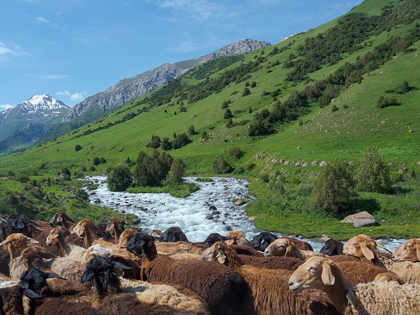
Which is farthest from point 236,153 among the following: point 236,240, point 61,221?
point 236,240

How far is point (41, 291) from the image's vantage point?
241 inches

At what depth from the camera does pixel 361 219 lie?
22.2m

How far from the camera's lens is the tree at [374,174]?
2575 centimetres

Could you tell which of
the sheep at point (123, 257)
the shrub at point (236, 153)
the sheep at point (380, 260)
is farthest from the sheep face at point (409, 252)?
the shrub at point (236, 153)

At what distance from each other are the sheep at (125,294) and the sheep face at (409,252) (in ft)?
23.0

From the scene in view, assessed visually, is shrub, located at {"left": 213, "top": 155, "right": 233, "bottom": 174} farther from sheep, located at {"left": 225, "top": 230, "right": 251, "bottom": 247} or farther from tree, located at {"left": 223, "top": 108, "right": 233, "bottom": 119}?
sheep, located at {"left": 225, "top": 230, "right": 251, "bottom": 247}

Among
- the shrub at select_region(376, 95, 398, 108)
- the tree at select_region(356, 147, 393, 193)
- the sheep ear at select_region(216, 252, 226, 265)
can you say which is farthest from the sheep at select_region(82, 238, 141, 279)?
the shrub at select_region(376, 95, 398, 108)

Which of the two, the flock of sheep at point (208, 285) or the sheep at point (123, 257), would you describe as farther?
the sheep at point (123, 257)

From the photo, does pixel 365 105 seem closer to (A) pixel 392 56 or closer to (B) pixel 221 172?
(B) pixel 221 172

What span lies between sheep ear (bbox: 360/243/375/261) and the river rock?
14.1 m

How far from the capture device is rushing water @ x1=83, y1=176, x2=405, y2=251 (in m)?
23.9

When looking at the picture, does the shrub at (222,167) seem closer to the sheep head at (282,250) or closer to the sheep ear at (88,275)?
the sheep head at (282,250)

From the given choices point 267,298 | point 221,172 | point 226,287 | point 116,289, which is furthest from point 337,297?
point 221,172

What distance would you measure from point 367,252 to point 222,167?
41.2 meters
